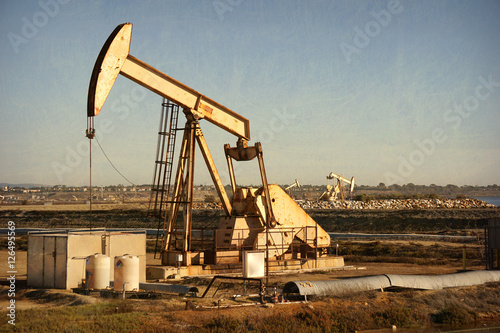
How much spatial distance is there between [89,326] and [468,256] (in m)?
15.9

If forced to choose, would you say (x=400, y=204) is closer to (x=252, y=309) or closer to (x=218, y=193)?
(x=218, y=193)

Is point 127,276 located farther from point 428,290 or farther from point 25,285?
point 428,290

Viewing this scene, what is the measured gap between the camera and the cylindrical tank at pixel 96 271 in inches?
518

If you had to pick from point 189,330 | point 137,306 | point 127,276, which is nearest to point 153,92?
point 127,276

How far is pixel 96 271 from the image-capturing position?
13.2m

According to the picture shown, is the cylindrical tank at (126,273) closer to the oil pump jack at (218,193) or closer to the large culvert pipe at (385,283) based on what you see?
the oil pump jack at (218,193)

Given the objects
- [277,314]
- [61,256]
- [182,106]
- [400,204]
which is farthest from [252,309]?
[400,204]

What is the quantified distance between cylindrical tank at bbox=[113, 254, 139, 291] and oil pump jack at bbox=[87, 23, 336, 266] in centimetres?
221

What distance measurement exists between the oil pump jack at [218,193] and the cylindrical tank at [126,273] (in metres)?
2.21

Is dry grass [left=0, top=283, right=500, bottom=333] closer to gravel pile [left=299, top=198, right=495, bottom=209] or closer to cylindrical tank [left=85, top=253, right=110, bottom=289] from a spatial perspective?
cylindrical tank [left=85, top=253, right=110, bottom=289]

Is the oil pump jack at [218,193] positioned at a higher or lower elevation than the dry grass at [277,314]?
higher

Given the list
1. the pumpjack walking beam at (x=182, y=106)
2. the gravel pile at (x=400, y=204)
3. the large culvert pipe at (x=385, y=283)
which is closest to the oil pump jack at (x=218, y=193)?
the pumpjack walking beam at (x=182, y=106)

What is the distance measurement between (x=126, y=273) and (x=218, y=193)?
13.8 feet

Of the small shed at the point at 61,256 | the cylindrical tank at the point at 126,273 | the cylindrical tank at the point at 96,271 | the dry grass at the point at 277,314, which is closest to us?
the dry grass at the point at 277,314
